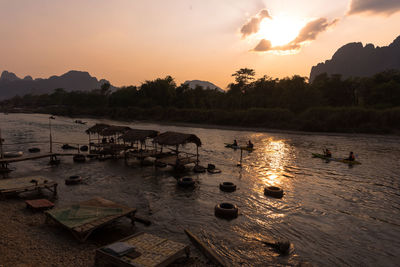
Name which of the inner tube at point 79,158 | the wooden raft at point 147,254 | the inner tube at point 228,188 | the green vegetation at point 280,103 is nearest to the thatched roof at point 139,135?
the inner tube at point 79,158

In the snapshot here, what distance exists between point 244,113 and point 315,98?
24.8m

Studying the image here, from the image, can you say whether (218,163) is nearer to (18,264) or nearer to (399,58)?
(18,264)

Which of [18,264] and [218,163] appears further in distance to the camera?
[218,163]

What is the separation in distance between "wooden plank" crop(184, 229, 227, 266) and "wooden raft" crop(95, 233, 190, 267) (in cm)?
98

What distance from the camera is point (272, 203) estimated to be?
62.9 feet

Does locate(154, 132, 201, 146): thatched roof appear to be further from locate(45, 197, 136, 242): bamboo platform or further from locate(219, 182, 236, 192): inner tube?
locate(45, 197, 136, 242): bamboo platform

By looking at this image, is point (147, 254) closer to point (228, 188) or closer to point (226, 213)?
point (226, 213)

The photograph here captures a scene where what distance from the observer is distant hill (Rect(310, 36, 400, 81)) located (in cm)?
16888

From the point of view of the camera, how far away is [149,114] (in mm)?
115562

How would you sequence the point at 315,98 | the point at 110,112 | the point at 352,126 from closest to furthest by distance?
1. the point at 352,126
2. the point at 315,98
3. the point at 110,112

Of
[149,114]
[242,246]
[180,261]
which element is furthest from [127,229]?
[149,114]

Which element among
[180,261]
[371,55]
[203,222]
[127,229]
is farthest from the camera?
[371,55]

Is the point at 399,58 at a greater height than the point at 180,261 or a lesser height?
greater

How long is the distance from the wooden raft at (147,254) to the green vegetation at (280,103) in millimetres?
69419
